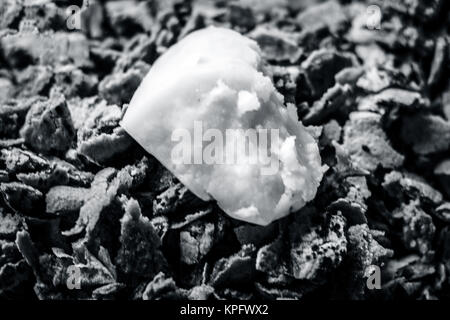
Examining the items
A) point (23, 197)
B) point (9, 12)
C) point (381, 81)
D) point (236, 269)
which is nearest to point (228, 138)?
point (236, 269)

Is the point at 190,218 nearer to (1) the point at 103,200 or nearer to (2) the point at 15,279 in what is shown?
(1) the point at 103,200

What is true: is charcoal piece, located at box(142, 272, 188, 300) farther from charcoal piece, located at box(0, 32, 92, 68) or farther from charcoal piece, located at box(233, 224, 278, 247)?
charcoal piece, located at box(0, 32, 92, 68)

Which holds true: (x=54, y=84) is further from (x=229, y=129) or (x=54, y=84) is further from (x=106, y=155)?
(x=229, y=129)

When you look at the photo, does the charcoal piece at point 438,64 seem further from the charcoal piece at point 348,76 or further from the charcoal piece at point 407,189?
the charcoal piece at point 407,189

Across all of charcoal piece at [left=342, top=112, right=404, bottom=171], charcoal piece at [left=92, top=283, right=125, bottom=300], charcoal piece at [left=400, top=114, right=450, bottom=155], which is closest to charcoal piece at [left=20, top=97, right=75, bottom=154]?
charcoal piece at [left=92, top=283, right=125, bottom=300]

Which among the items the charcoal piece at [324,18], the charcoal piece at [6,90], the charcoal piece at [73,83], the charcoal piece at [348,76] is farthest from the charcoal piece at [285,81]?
the charcoal piece at [6,90]
